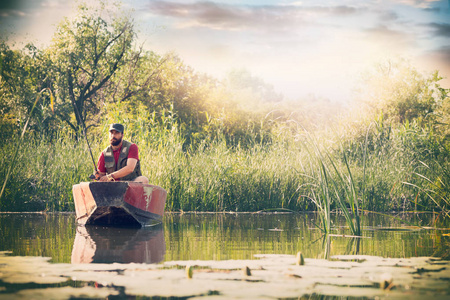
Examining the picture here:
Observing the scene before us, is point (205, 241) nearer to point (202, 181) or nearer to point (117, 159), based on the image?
point (117, 159)

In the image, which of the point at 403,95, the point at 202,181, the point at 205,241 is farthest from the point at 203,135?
the point at 205,241

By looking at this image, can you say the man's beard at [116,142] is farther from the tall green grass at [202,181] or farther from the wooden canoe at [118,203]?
the tall green grass at [202,181]

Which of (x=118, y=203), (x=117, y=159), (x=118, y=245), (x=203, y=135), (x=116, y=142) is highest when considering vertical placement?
(x=203, y=135)

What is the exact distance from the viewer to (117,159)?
28.2 feet

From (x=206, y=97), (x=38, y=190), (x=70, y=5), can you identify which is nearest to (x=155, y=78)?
(x=206, y=97)

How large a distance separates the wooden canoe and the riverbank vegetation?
51.3 inches

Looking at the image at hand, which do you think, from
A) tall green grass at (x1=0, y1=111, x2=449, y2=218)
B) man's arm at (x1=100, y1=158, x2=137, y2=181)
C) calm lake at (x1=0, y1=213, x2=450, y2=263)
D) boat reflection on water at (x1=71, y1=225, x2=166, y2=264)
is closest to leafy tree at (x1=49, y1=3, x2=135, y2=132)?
tall green grass at (x1=0, y1=111, x2=449, y2=218)

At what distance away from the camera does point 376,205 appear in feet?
40.4

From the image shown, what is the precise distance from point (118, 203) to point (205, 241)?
1866 millimetres

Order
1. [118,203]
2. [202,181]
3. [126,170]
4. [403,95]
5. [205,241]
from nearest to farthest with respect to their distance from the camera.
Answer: [205,241], [118,203], [126,170], [202,181], [403,95]

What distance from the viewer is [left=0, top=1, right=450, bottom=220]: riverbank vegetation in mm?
11977

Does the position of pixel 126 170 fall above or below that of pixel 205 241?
above

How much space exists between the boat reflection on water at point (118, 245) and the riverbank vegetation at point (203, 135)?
1.73 m

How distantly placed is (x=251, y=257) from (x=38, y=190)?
818 centimetres
